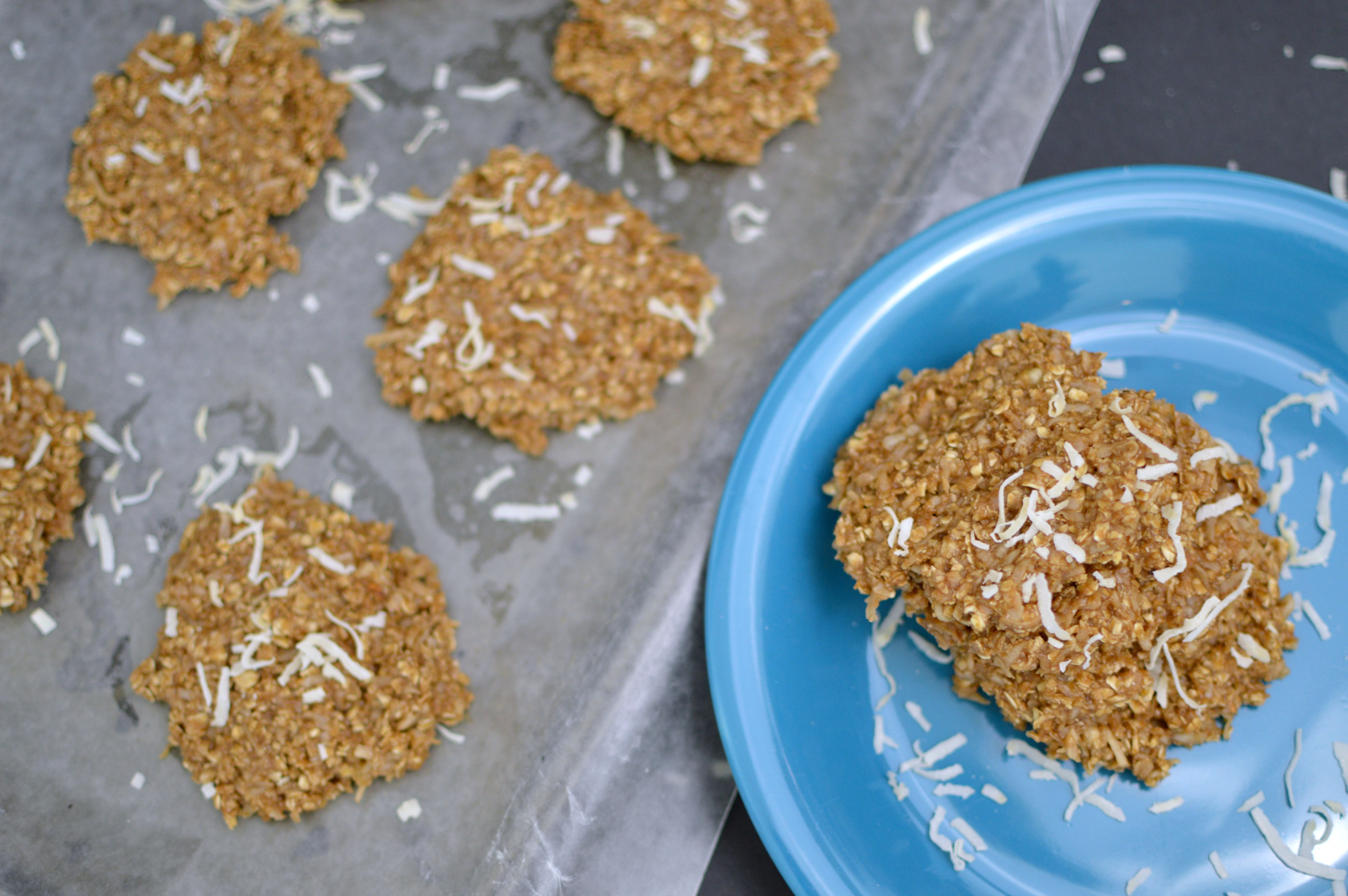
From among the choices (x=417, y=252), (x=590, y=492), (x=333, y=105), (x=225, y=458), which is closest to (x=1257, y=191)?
(x=590, y=492)

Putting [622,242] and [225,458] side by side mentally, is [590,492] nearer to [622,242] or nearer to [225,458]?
[622,242]

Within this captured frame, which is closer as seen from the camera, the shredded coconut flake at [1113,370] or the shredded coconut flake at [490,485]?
the shredded coconut flake at [1113,370]

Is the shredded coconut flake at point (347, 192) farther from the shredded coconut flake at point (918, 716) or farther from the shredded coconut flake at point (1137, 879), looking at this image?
the shredded coconut flake at point (1137, 879)

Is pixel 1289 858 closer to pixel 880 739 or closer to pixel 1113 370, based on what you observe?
pixel 880 739

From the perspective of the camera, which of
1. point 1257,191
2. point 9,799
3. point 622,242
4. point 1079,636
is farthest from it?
point 622,242

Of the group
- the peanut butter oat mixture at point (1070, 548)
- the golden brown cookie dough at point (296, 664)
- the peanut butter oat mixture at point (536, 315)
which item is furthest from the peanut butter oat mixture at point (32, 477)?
the peanut butter oat mixture at point (1070, 548)

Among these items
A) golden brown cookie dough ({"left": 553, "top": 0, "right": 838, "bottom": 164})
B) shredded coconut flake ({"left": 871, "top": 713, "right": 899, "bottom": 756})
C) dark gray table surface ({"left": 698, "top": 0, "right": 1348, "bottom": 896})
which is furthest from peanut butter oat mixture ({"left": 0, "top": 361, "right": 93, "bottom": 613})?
dark gray table surface ({"left": 698, "top": 0, "right": 1348, "bottom": 896})

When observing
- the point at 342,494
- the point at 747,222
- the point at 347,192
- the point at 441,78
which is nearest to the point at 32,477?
the point at 342,494
